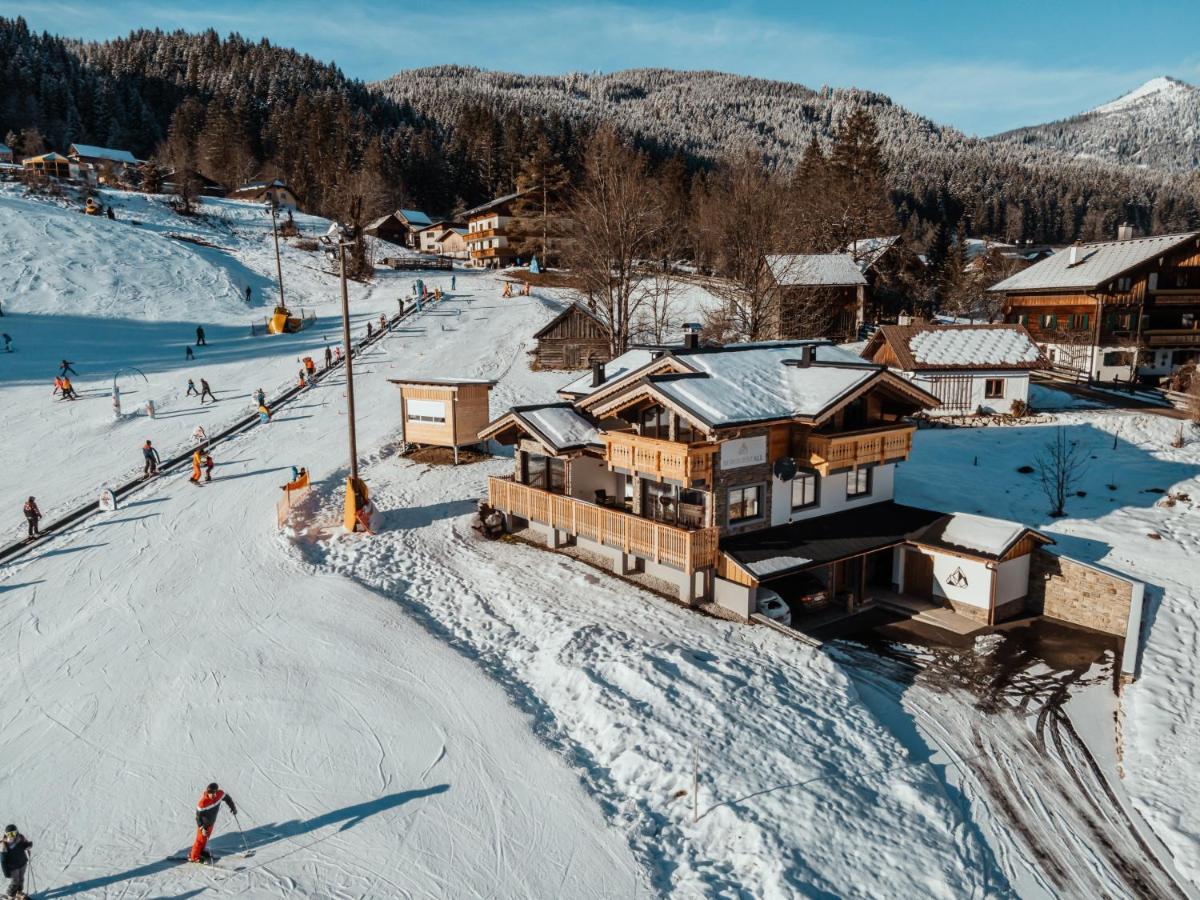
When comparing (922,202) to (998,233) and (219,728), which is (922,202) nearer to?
(998,233)

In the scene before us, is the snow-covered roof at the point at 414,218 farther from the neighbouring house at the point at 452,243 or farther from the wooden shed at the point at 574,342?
the wooden shed at the point at 574,342

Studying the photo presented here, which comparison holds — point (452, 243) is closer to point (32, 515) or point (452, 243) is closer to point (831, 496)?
point (32, 515)

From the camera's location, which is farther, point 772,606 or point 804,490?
point 804,490

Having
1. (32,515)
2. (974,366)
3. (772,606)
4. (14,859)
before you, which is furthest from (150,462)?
(974,366)

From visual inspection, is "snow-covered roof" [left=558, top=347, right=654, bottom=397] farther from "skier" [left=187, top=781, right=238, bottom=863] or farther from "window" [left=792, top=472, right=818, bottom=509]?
"skier" [left=187, top=781, right=238, bottom=863]

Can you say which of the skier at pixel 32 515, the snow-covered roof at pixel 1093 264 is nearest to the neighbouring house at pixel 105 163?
the skier at pixel 32 515

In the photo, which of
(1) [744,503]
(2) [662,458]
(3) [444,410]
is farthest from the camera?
(3) [444,410]
